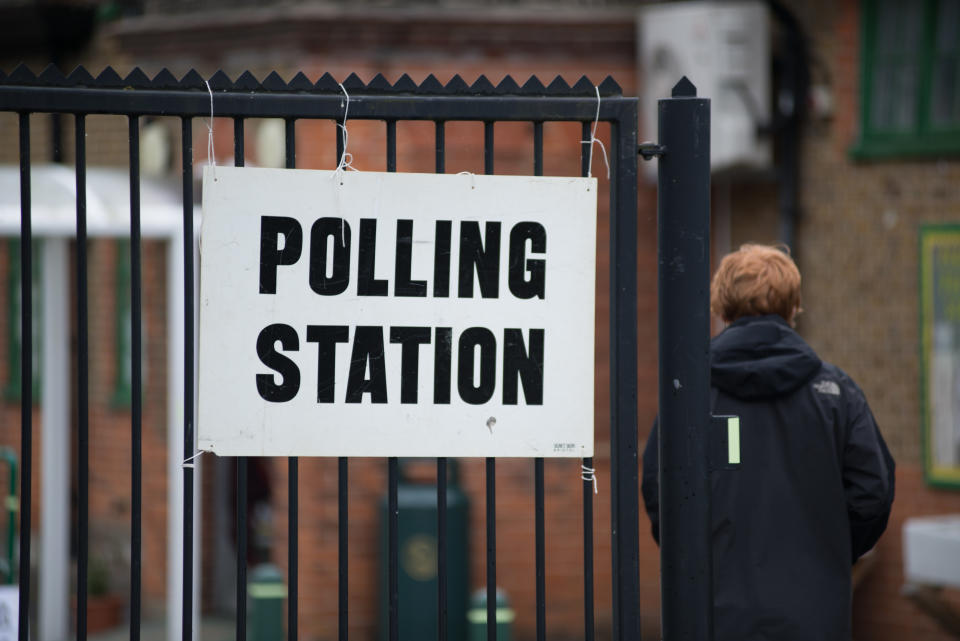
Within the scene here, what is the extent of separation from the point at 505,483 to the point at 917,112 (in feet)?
11.6

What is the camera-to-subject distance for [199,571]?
8352 millimetres

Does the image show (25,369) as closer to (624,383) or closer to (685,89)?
(624,383)

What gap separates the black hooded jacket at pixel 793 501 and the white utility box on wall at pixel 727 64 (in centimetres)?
453

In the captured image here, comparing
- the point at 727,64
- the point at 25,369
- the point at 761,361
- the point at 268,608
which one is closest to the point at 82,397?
the point at 25,369

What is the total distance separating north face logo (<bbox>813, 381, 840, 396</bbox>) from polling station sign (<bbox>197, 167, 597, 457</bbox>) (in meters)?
0.87

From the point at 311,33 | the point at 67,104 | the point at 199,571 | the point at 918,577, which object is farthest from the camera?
the point at 199,571

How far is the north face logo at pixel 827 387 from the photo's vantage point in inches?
132

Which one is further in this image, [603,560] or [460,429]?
[603,560]

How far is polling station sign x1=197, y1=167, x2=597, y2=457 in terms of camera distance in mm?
2770

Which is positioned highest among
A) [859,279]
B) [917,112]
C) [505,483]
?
[917,112]

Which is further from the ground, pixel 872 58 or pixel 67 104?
pixel 872 58

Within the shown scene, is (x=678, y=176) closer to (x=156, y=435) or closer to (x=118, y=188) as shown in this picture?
(x=118, y=188)

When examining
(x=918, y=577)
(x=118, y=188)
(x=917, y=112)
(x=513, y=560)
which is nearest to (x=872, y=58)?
(x=917, y=112)

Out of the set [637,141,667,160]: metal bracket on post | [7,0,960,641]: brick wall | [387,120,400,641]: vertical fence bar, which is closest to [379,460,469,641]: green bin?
[7,0,960,641]: brick wall
